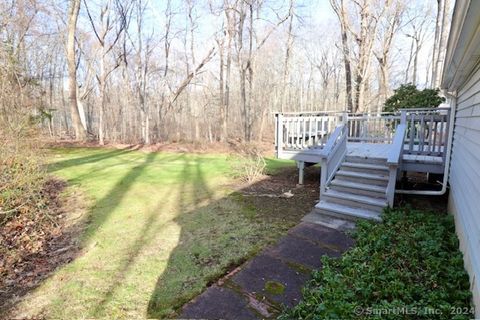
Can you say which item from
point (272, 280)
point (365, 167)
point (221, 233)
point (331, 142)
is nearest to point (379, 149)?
point (365, 167)

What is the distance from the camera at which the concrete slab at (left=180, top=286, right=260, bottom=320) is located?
256 cm

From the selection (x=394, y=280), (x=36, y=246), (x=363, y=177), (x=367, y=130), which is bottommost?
(x=36, y=246)

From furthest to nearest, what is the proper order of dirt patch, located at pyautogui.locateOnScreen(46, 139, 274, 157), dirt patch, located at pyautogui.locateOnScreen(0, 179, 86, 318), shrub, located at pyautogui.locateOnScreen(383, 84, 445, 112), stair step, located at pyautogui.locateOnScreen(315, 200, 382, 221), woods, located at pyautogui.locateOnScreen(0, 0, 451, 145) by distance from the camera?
dirt patch, located at pyautogui.locateOnScreen(46, 139, 274, 157)
woods, located at pyautogui.locateOnScreen(0, 0, 451, 145)
shrub, located at pyautogui.locateOnScreen(383, 84, 445, 112)
stair step, located at pyautogui.locateOnScreen(315, 200, 382, 221)
dirt patch, located at pyautogui.locateOnScreen(0, 179, 86, 318)

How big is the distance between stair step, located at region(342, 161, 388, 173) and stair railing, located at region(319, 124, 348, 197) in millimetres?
178

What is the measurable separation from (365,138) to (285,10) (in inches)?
458

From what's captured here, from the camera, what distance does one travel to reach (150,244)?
407 cm

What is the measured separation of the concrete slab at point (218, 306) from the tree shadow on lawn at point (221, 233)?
0.13 meters

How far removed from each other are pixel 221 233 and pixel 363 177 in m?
2.75

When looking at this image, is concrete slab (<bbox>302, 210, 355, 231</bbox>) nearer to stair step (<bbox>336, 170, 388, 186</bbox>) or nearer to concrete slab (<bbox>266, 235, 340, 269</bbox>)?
concrete slab (<bbox>266, 235, 340, 269</bbox>)

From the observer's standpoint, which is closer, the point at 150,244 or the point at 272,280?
the point at 272,280

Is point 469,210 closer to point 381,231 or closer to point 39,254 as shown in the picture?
point 381,231

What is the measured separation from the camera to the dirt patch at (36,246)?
3.25 m

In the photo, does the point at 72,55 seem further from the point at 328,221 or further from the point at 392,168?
the point at 392,168

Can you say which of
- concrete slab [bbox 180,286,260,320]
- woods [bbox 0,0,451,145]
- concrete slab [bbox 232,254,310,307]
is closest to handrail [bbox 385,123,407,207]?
concrete slab [bbox 232,254,310,307]
